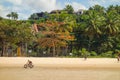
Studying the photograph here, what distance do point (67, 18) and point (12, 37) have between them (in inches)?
456

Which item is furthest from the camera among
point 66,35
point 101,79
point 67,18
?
point 67,18

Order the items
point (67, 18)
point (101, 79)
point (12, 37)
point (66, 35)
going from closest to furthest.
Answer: point (101, 79)
point (12, 37)
point (66, 35)
point (67, 18)

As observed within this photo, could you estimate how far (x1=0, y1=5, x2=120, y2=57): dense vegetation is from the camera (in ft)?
162

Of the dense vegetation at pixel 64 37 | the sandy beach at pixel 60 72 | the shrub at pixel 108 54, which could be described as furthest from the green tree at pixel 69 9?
the sandy beach at pixel 60 72

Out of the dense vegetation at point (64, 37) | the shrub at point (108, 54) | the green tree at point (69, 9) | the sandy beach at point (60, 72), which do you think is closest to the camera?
the sandy beach at point (60, 72)

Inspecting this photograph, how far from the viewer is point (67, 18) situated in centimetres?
5556

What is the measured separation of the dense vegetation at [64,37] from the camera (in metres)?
49.4

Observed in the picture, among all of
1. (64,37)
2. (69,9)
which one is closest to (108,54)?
(64,37)

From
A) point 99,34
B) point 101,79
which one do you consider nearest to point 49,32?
point 99,34

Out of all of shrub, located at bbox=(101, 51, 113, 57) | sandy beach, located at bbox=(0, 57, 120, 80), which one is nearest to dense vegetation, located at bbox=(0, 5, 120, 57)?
shrub, located at bbox=(101, 51, 113, 57)

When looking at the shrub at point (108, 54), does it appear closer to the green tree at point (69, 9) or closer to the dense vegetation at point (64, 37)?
the dense vegetation at point (64, 37)

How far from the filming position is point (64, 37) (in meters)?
51.7

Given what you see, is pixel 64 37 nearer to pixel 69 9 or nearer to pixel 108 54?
pixel 108 54

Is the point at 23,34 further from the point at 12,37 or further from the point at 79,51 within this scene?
the point at 79,51
